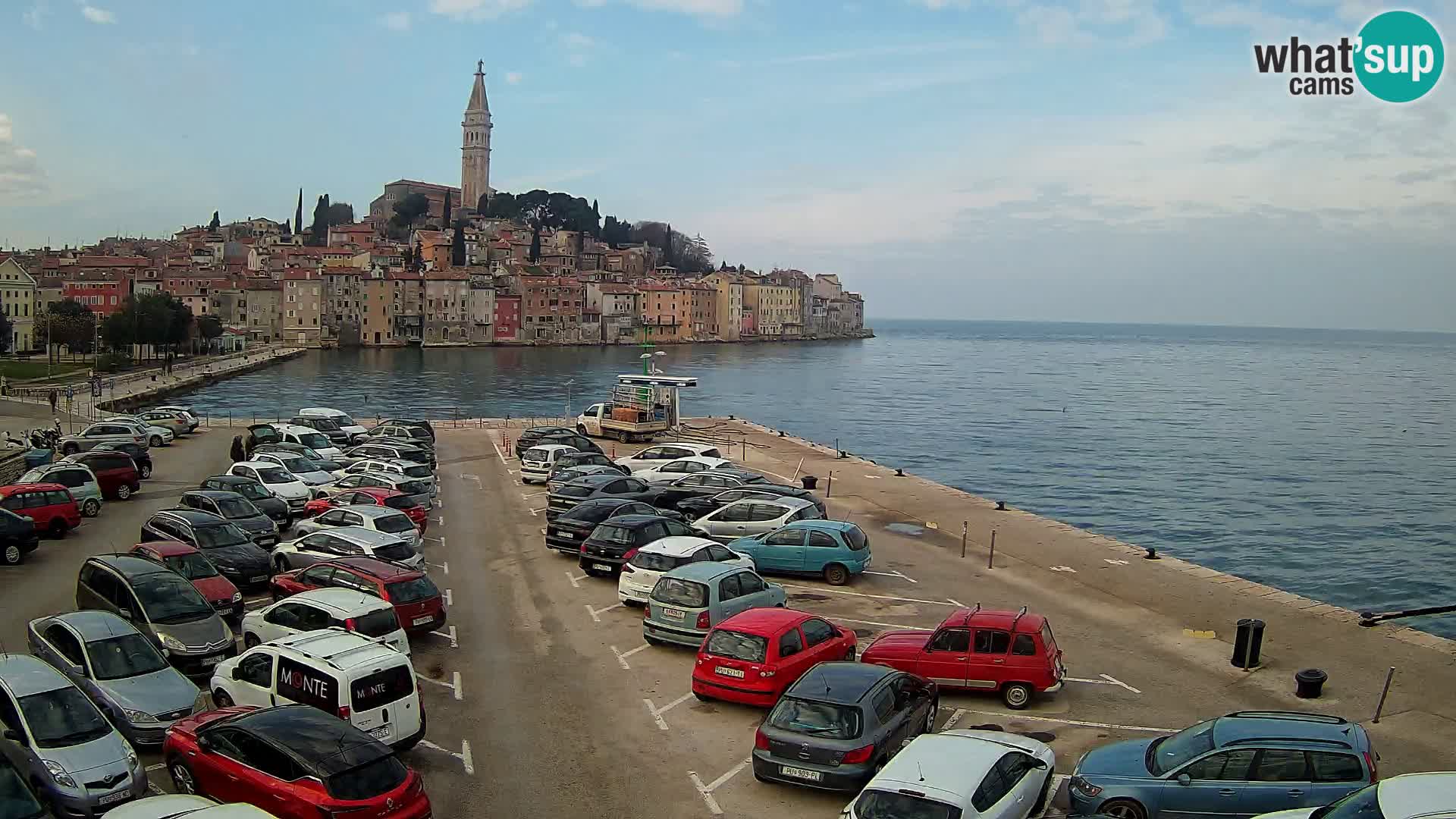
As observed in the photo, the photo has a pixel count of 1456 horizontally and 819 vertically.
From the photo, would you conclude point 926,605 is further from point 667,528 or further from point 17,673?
point 17,673

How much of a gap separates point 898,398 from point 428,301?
265ft

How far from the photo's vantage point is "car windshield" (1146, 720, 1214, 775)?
8828 mm

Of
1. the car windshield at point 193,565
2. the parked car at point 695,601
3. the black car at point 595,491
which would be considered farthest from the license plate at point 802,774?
the black car at point 595,491

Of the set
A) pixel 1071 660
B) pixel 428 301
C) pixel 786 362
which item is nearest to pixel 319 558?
pixel 1071 660

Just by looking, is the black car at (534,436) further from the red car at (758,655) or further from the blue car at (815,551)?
the red car at (758,655)

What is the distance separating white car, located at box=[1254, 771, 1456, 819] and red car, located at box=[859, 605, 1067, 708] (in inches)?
195

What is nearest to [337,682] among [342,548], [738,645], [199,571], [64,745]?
[64,745]

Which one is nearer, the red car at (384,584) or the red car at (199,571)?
the red car at (384,584)

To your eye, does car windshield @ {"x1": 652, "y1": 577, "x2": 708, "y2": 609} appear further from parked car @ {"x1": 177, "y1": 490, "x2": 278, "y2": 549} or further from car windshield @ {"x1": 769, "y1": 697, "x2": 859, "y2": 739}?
parked car @ {"x1": 177, "y1": 490, "x2": 278, "y2": 549}

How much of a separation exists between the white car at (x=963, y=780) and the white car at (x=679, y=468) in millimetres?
18932

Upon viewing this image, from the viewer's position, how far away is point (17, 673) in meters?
9.66

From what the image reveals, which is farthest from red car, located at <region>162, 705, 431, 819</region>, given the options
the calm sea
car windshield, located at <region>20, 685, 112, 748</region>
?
→ the calm sea

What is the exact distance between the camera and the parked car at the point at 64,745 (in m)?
8.65

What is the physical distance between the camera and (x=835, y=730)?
9.60 meters
